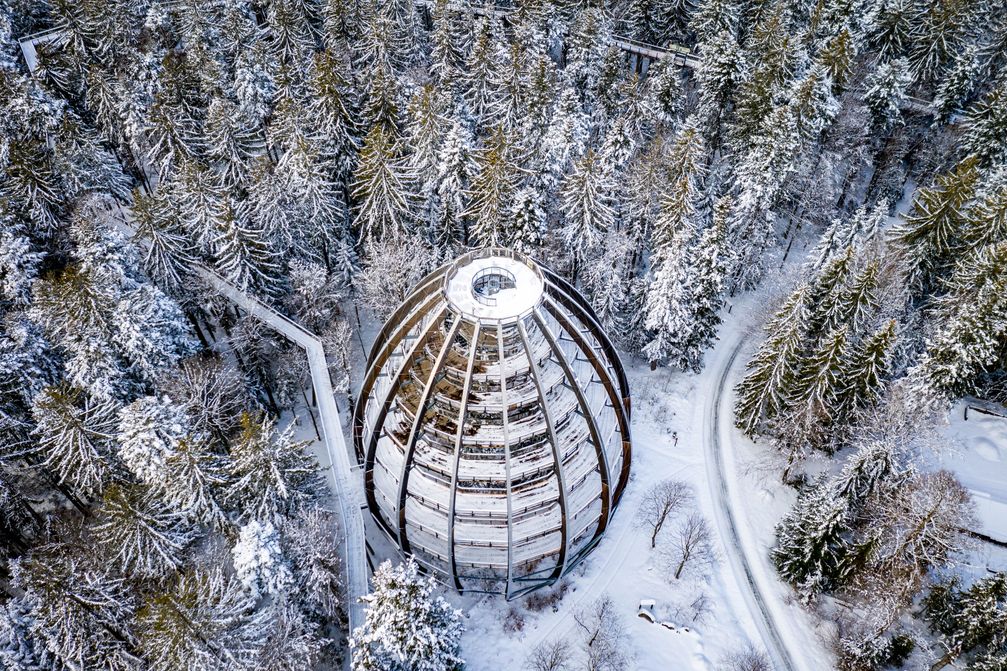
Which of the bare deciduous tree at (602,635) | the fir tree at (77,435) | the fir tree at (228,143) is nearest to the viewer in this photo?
the fir tree at (77,435)

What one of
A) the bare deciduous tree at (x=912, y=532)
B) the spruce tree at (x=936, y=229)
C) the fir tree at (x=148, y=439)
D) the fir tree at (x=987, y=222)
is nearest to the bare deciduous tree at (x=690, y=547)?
the bare deciduous tree at (x=912, y=532)

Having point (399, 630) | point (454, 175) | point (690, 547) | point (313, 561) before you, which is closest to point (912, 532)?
point (690, 547)

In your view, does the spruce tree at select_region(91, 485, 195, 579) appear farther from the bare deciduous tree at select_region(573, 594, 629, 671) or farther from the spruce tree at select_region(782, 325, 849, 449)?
the spruce tree at select_region(782, 325, 849, 449)

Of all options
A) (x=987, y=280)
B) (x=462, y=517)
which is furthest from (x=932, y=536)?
(x=462, y=517)

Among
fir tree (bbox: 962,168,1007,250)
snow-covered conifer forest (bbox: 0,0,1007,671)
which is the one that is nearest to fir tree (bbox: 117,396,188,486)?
snow-covered conifer forest (bbox: 0,0,1007,671)

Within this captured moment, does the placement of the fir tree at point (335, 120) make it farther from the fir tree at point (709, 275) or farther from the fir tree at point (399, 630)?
the fir tree at point (399, 630)

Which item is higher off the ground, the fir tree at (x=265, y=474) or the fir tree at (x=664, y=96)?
the fir tree at (x=664, y=96)
